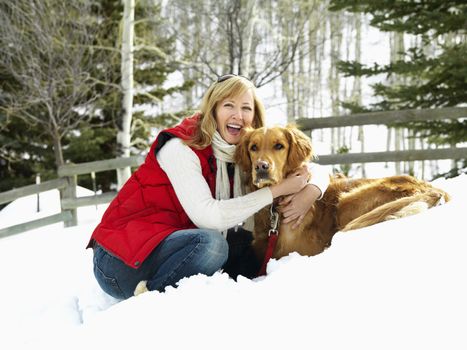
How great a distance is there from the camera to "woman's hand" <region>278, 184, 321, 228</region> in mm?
2756

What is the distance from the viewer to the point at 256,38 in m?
10.3

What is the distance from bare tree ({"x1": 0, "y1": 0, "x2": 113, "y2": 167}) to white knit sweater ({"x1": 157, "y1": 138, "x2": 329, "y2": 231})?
733 cm

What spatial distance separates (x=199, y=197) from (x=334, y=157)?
438 cm

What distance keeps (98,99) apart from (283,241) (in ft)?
29.8

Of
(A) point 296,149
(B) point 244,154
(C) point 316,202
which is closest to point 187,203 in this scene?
(B) point 244,154

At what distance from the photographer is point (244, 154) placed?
8.91 feet

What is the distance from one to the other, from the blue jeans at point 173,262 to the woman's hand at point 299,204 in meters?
0.46

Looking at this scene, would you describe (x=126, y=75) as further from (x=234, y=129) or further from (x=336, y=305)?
(x=336, y=305)

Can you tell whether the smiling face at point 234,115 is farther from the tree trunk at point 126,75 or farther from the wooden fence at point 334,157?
the tree trunk at point 126,75

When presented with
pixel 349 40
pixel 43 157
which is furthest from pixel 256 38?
pixel 349 40

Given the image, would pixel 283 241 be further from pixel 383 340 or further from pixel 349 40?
pixel 349 40

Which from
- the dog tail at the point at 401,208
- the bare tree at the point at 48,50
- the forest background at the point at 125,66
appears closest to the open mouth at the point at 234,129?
the dog tail at the point at 401,208

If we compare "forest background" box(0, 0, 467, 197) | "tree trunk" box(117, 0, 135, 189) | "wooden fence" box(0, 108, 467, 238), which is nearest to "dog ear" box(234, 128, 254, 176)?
"forest background" box(0, 0, 467, 197)

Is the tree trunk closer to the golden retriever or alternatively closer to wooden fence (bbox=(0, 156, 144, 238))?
wooden fence (bbox=(0, 156, 144, 238))
